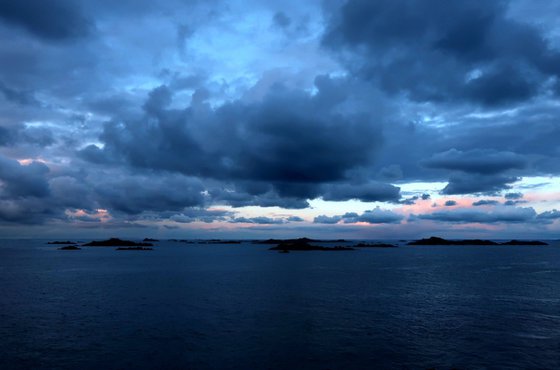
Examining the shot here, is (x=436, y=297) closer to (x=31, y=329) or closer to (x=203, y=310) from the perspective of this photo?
(x=203, y=310)

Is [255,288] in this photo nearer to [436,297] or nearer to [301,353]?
[436,297]

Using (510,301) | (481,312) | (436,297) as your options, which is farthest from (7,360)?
(510,301)

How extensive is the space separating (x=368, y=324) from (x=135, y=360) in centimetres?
2048

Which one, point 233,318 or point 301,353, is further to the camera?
point 233,318

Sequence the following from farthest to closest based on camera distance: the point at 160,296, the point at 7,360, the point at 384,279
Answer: the point at 384,279 < the point at 160,296 < the point at 7,360

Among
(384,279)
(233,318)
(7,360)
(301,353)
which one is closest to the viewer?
(7,360)

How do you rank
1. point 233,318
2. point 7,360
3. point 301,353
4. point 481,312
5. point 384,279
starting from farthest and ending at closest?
point 384,279 < point 481,312 < point 233,318 < point 301,353 < point 7,360

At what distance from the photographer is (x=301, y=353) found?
2822 centimetres

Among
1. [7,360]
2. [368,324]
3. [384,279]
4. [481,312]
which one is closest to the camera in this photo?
[7,360]

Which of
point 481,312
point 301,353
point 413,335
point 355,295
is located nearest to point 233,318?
point 301,353

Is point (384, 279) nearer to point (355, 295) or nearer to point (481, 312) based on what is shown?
point (355, 295)

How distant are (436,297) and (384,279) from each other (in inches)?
844

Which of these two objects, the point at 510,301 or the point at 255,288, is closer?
the point at 510,301

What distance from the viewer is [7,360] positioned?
2636 cm
